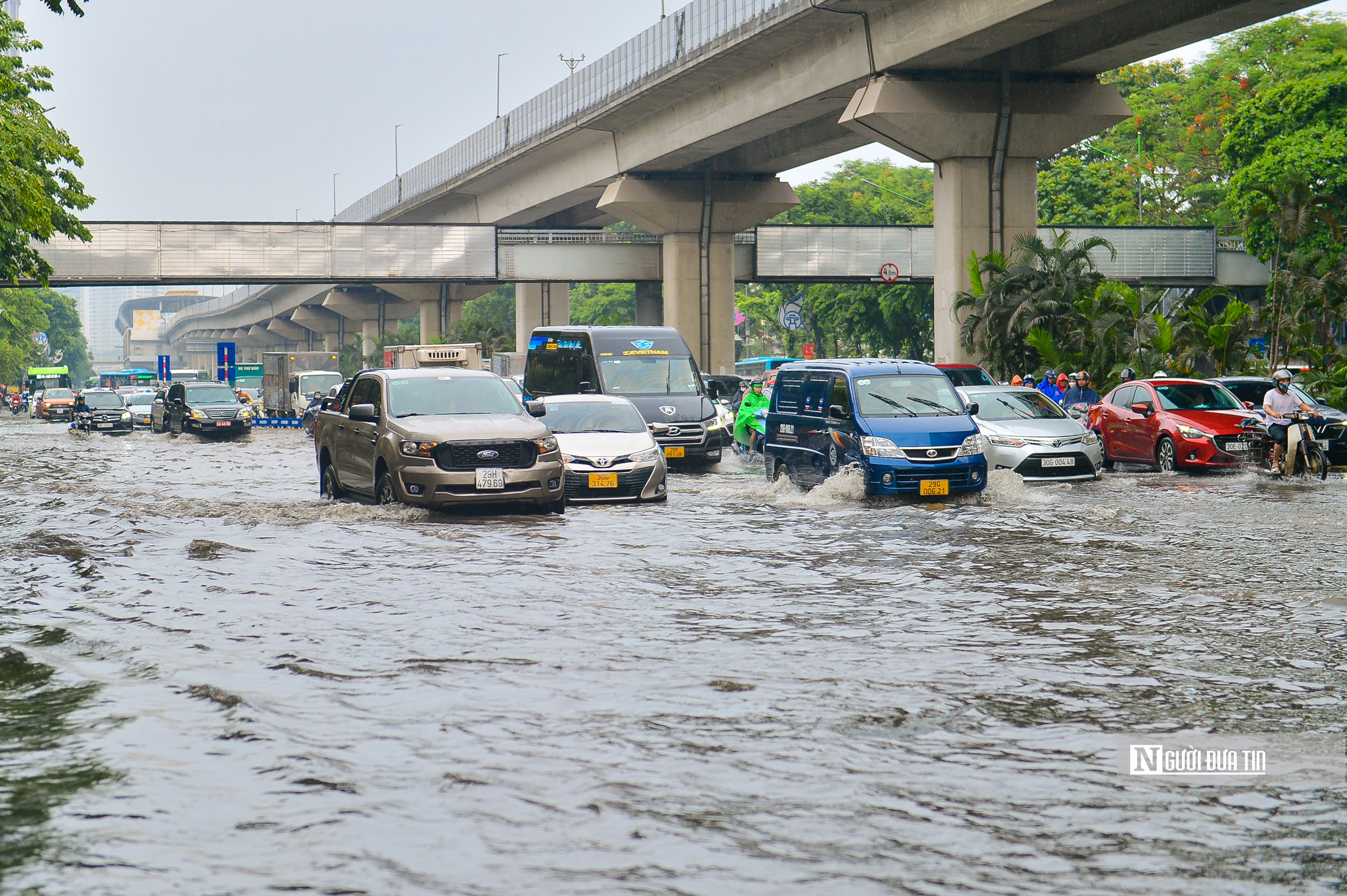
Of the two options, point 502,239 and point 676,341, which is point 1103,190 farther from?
point 676,341

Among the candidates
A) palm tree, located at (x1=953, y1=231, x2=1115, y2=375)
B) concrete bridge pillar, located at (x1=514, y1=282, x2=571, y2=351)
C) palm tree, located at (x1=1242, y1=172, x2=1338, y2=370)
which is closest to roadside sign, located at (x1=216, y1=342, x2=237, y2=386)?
concrete bridge pillar, located at (x1=514, y1=282, x2=571, y2=351)

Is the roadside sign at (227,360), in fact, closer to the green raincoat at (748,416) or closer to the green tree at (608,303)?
the green tree at (608,303)

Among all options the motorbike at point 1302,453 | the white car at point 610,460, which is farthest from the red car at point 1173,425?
the white car at point 610,460

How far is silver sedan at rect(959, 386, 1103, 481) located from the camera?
20344 mm

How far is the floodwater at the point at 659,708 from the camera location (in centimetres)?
483

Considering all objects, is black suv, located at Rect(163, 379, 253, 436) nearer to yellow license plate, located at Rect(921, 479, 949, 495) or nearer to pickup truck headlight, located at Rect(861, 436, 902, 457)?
pickup truck headlight, located at Rect(861, 436, 902, 457)

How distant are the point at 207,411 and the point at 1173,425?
2835 cm

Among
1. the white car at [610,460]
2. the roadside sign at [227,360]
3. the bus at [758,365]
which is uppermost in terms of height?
the roadside sign at [227,360]

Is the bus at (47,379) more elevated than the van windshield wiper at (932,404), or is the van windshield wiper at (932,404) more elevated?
the bus at (47,379)

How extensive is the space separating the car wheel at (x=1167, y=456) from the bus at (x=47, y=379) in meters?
85.8

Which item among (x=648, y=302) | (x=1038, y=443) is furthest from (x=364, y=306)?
(x=1038, y=443)

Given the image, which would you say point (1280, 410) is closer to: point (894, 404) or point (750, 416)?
point (894, 404)

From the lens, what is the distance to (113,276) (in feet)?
179

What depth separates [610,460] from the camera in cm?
1756
